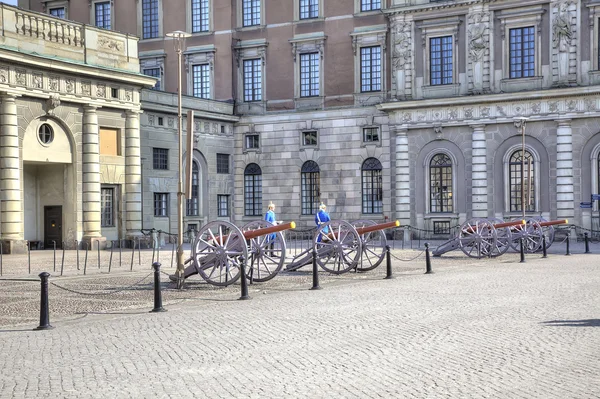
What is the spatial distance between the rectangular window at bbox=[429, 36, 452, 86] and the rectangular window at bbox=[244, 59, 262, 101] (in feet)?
32.2

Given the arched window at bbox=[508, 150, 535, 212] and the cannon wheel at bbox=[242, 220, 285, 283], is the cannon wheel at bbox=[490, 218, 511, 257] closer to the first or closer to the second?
the cannon wheel at bbox=[242, 220, 285, 283]

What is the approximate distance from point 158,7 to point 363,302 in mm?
37003

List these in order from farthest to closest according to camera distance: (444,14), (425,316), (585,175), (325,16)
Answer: (325,16) → (444,14) → (585,175) → (425,316)

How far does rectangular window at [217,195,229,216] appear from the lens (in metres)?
47.2

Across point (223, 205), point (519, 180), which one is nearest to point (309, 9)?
point (223, 205)

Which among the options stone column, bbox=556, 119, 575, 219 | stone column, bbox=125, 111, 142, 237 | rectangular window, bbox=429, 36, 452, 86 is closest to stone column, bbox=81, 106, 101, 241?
stone column, bbox=125, 111, 142, 237

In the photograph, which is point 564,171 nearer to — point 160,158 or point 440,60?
point 440,60

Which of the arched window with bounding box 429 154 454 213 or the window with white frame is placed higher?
the window with white frame

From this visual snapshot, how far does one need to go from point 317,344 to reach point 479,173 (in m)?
32.8

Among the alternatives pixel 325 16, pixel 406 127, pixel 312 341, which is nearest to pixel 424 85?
pixel 406 127

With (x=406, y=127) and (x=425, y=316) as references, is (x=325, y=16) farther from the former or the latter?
(x=425, y=316)

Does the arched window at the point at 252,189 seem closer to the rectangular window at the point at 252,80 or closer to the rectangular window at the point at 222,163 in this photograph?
the rectangular window at the point at 222,163

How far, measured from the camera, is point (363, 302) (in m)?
15.9

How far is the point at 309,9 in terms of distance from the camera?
4728 cm
